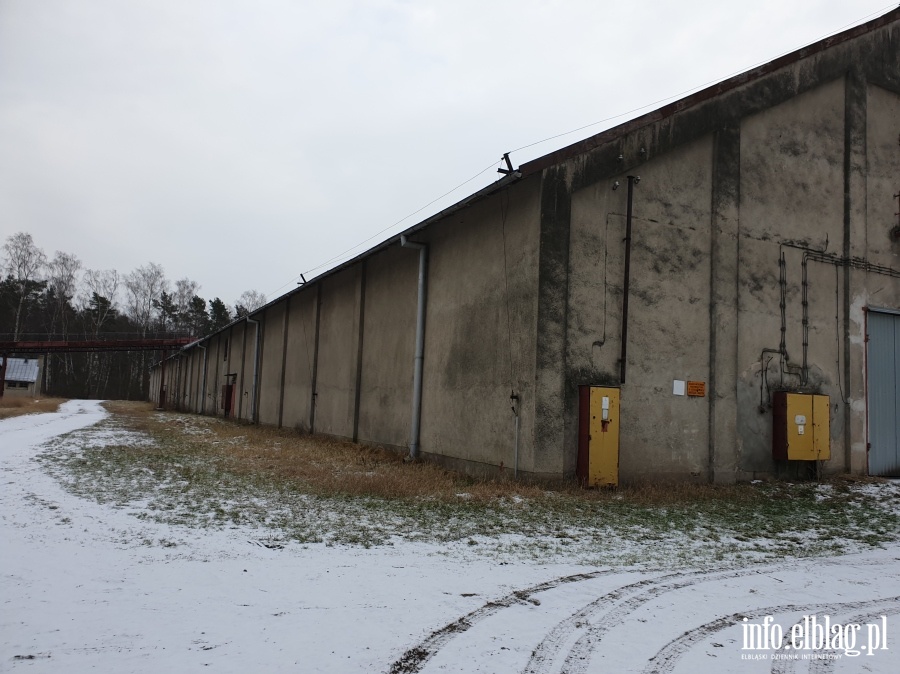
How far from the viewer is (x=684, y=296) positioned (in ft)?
35.4

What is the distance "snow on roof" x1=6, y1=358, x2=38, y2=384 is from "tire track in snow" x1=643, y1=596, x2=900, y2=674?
70841mm

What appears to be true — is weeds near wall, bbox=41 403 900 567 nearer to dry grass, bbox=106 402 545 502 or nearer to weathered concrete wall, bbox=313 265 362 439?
dry grass, bbox=106 402 545 502

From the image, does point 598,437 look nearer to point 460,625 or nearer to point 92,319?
point 460,625

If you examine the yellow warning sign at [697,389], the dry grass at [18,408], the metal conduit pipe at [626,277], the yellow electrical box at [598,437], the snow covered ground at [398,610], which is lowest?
the dry grass at [18,408]

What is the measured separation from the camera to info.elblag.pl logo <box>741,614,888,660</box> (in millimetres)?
3867

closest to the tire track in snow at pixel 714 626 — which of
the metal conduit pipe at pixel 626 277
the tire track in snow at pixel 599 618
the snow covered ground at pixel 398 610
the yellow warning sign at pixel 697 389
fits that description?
the snow covered ground at pixel 398 610

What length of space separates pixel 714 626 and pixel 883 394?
1111 centimetres

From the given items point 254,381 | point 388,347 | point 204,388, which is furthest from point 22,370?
point 388,347

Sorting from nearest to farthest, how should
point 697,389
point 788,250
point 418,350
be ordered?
1. point 697,389
2. point 788,250
3. point 418,350

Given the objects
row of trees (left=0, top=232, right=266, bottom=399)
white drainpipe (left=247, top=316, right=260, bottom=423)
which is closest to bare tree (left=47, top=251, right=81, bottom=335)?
row of trees (left=0, top=232, right=266, bottom=399)

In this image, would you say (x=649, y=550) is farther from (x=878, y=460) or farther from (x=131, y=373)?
(x=131, y=373)

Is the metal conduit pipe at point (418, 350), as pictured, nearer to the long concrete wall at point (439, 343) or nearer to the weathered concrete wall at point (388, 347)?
the long concrete wall at point (439, 343)

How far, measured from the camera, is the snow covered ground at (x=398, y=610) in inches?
140

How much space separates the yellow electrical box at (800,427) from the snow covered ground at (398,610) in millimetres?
5038
